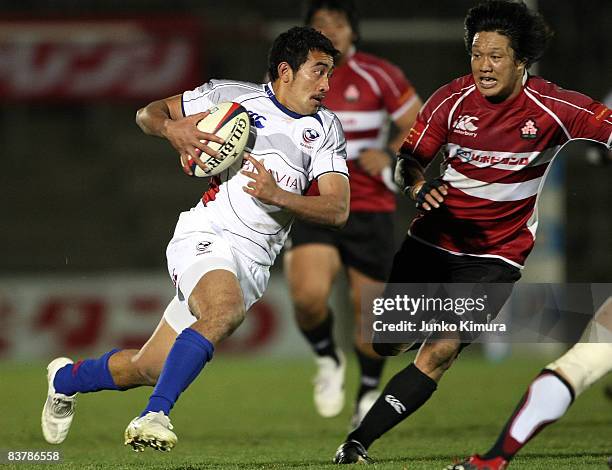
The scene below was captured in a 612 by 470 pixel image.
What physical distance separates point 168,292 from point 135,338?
0.64 m

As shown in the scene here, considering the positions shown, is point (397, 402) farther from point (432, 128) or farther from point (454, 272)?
point (432, 128)

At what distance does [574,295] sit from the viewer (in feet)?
A: 41.8

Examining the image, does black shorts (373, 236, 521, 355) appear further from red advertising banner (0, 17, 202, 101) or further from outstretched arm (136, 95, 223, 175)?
red advertising banner (0, 17, 202, 101)

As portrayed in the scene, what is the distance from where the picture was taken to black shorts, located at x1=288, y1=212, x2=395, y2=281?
25.1 feet

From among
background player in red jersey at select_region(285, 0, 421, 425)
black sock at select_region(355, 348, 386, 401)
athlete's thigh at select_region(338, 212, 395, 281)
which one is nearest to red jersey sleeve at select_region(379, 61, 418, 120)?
background player in red jersey at select_region(285, 0, 421, 425)

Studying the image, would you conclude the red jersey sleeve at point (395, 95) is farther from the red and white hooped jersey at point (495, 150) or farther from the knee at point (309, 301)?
A: the red and white hooped jersey at point (495, 150)

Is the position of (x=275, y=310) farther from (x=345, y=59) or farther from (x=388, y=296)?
(x=388, y=296)

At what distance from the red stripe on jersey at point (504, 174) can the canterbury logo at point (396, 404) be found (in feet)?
3.54

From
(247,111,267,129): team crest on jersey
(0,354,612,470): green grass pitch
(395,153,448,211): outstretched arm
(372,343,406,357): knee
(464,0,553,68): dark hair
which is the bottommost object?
(0,354,612,470): green grass pitch

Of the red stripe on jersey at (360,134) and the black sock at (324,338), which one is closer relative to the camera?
the red stripe on jersey at (360,134)

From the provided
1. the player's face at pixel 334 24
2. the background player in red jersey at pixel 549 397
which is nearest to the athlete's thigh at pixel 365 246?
the player's face at pixel 334 24

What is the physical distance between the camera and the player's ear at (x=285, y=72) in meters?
5.36

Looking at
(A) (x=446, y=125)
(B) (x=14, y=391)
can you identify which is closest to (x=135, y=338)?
(B) (x=14, y=391)

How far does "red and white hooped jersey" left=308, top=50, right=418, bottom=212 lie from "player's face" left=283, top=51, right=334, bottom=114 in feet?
7.06
